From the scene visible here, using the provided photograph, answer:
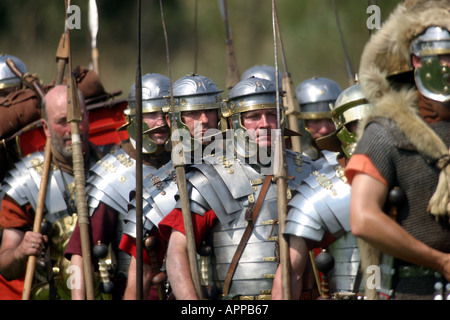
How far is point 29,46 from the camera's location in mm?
16547

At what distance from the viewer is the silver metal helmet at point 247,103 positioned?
21.1ft

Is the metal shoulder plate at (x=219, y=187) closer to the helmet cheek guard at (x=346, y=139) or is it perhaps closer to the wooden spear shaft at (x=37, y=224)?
the helmet cheek guard at (x=346, y=139)

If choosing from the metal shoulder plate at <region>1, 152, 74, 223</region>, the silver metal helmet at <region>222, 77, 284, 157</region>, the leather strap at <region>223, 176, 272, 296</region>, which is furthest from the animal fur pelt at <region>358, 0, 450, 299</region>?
the metal shoulder plate at <region>1, 152, 74, 223</region>

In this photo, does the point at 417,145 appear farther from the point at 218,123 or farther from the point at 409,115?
the point at 218,123

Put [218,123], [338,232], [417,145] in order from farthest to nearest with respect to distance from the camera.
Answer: [218,123] → [338,232] → [417,145]

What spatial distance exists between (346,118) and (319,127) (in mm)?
3026

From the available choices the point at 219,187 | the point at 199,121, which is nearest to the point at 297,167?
the point at 219,187

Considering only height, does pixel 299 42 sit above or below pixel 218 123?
above

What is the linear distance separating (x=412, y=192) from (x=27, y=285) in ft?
11.2

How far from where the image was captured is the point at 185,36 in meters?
17.5

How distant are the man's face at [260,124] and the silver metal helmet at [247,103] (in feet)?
0.08

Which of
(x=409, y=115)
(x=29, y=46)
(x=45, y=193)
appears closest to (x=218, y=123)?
(x=45, y=193)

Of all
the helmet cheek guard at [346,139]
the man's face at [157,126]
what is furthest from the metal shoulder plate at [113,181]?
the helmet cheek guard at [346,139]

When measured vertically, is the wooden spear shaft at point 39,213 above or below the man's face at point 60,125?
below
